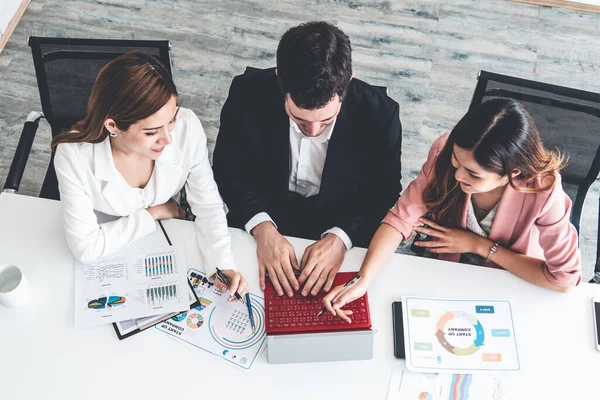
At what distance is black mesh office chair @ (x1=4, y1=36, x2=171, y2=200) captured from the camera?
6.46 ft

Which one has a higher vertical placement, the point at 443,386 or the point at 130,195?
the point at 130,195

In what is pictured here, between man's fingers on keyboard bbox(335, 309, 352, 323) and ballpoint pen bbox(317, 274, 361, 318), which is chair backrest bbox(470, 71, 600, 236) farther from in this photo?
man's fingers on keyboard bbox(335, 309, 352, 323)

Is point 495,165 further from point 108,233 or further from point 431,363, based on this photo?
point 108,233

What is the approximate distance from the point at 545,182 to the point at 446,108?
62.9 inches

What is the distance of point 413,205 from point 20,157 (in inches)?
53.1

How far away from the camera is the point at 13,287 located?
160 centimetres

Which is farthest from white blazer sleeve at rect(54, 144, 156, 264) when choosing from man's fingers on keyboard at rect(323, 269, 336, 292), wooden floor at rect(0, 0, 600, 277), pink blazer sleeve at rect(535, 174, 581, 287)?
wooden floor at rect(0, 0, 600, 277)

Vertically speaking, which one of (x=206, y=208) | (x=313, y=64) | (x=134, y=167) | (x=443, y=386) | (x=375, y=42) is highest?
(x=313, y=64)

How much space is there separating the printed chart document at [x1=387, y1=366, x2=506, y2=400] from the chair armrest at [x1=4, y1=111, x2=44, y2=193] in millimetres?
1372

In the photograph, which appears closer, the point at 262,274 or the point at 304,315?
the point at 304,315

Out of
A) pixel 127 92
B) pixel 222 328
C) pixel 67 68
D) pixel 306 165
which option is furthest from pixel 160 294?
pixel 67 68

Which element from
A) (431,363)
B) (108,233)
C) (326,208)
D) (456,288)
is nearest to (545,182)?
(456,288)

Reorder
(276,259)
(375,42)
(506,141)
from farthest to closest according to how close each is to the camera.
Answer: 1. (375,42)
2. (276,259)
3. (506,141)

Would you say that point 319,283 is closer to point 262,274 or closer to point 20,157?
point 262,274
